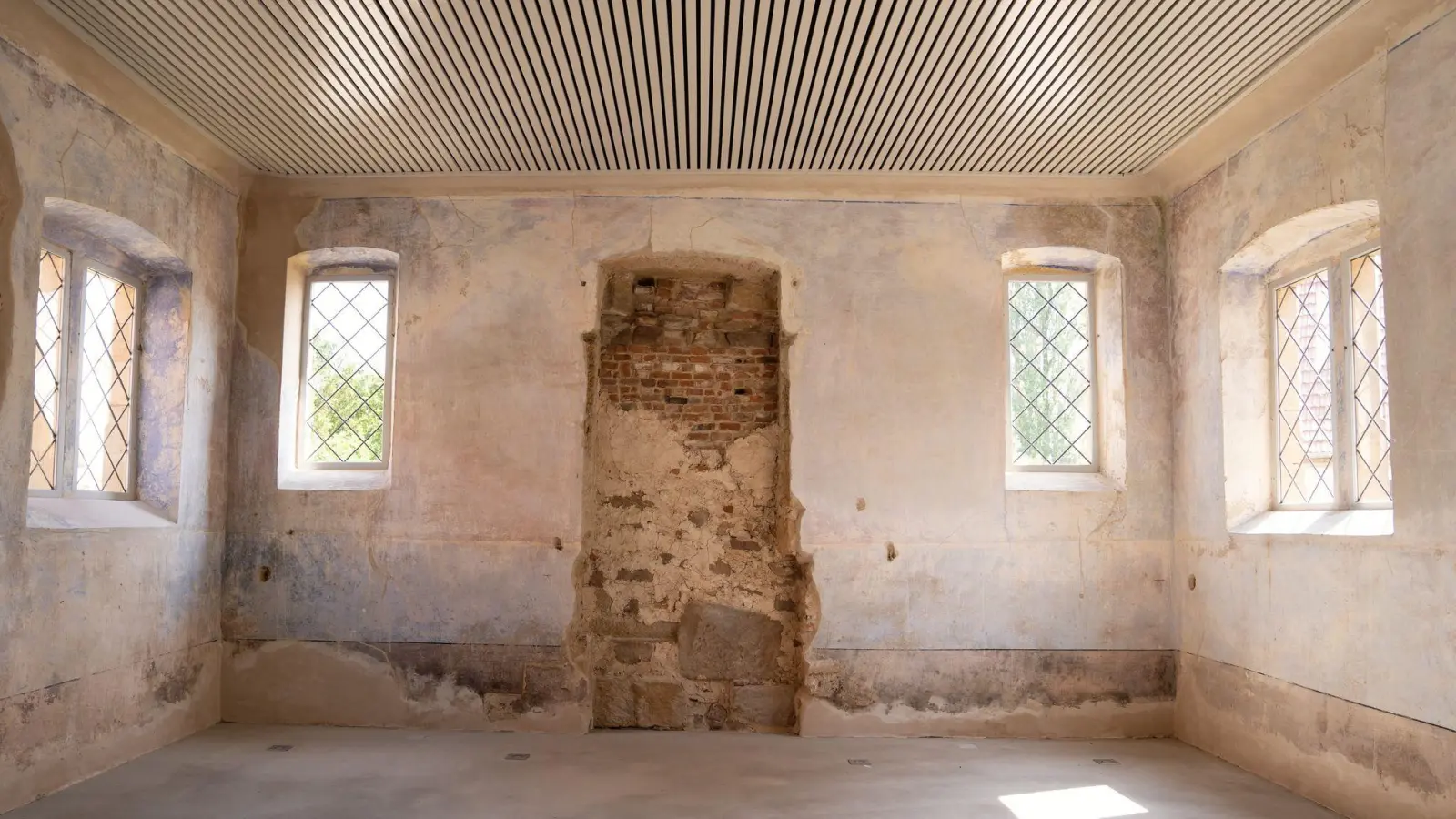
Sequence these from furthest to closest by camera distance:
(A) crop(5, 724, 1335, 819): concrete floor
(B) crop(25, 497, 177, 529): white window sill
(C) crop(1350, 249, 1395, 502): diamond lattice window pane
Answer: (B) crop(25, 497, 177, 529): white window sill → (C) crop(1350, 249, 1395, 502): diamond lattice window pane → (A) crop(5, 724, 1335, 819): concrete floor

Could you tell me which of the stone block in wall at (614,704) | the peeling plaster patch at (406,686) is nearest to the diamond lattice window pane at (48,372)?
the peeling plaster patch at (406,686)

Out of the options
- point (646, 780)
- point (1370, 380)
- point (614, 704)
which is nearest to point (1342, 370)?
point (1370, 380)

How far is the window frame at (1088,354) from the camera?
624 cm

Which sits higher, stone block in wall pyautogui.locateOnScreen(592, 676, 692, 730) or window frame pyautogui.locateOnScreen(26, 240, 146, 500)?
window frame pyautogui.locateOnScreen(26, 240, 146, 500)

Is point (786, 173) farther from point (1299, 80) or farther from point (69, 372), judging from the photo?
point (69, 372)

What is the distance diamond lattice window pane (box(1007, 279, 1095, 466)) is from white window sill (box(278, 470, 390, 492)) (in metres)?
4.00

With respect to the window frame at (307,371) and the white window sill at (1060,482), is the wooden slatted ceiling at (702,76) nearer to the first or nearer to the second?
the window frame at (307,371)

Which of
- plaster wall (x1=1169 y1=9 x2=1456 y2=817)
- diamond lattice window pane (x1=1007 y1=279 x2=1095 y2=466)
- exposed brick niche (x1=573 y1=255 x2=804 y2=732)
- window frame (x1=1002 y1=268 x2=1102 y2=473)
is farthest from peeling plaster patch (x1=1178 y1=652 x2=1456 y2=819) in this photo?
exposed brick niche (x1=573 y1=255 x2=804 y2=732)

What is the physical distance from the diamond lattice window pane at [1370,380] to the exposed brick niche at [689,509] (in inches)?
119

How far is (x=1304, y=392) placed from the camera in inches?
202

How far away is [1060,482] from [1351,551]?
1928mm

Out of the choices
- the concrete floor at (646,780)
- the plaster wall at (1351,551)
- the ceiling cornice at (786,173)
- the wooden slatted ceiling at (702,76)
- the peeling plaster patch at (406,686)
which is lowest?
the concrete floor at (646,780)

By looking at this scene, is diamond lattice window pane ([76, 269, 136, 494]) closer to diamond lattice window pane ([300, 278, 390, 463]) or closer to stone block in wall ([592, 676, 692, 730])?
diamond lattice window pane ([300, 278, 390, 463])

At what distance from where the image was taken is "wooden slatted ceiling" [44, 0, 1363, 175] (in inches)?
164
